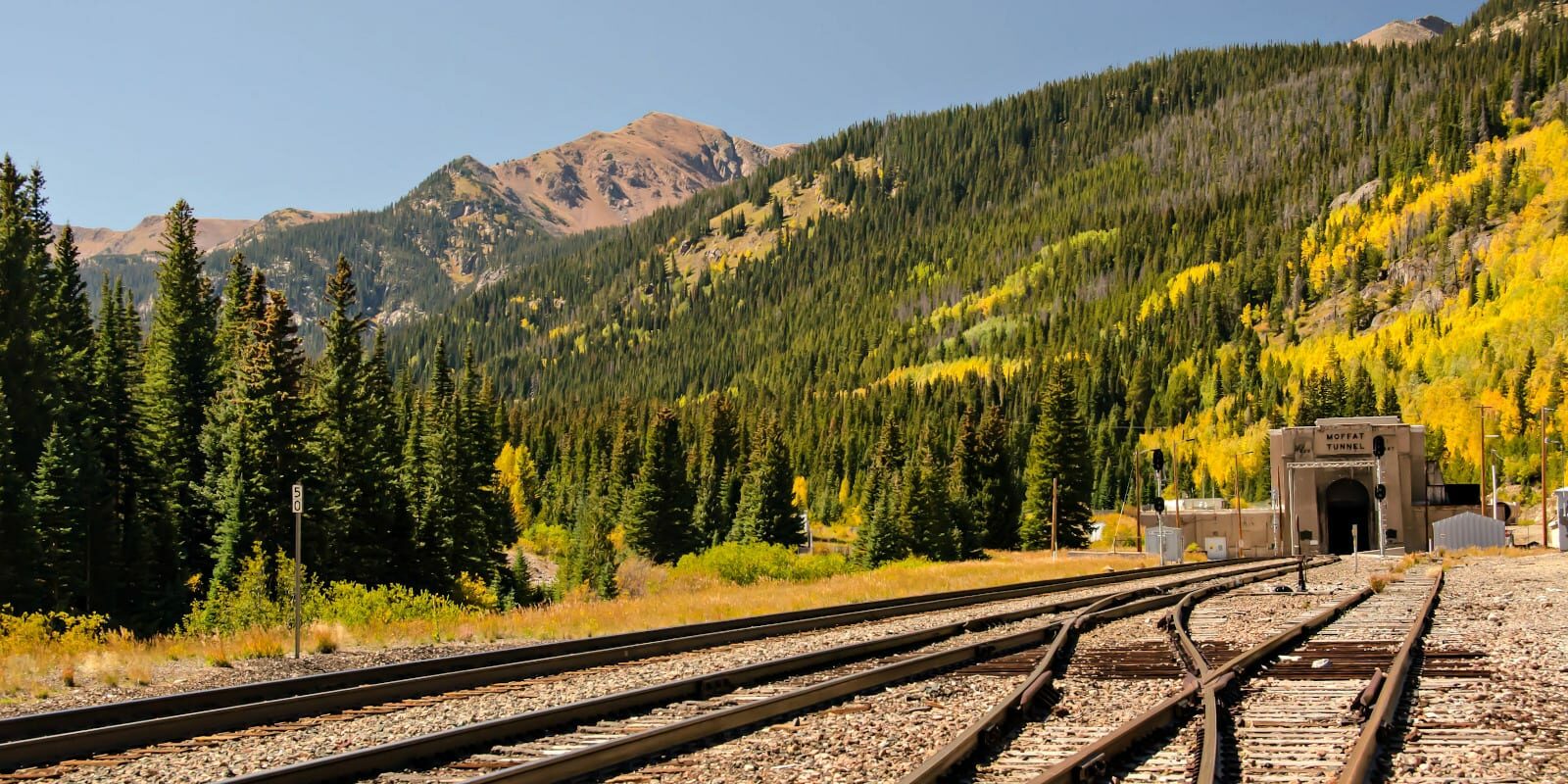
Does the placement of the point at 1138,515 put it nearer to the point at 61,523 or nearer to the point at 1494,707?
the point at 61,523

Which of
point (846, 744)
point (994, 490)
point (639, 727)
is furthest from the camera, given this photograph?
point (994, 490)

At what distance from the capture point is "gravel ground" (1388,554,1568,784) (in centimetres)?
822

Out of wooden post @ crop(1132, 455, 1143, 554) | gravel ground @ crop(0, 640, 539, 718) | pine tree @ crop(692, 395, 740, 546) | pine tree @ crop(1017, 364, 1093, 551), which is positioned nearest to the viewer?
gravel ground @ crop(0, 640, 539, 718)

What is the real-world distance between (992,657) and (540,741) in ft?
24.2

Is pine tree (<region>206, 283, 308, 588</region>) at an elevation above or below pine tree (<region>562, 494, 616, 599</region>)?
above

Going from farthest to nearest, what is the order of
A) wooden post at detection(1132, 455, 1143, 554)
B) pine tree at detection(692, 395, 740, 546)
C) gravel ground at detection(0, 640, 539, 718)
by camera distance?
pine tree at detection(692, 395, 740, 546) < wooden post at detection(1132, 455, 1143, 554) < gravel ground at detection(0, 640, 539, 718)

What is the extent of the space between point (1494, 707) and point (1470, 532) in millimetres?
67520

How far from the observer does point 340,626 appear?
1991 cm

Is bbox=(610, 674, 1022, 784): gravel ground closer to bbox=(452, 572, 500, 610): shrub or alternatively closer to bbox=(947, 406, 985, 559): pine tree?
bbox=(452, 572, 500, 610): shrub

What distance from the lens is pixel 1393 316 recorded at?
17062cm

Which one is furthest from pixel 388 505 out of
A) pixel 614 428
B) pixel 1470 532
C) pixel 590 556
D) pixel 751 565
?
pixel 614 428

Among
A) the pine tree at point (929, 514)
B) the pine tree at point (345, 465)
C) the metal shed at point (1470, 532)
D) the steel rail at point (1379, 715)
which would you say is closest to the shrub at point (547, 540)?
the pine tree at point (929, 514)

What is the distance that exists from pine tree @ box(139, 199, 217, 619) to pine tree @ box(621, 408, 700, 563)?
32.6m

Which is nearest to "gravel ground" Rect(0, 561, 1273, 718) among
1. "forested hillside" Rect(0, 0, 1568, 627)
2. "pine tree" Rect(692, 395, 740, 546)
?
"forested hillside" Rect(0, 0, 1568, 627)
